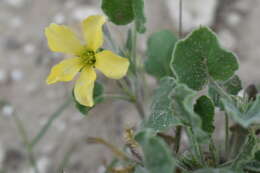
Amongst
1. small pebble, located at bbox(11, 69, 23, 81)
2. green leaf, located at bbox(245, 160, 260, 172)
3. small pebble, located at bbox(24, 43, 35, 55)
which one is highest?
green leaf, located at bbox(245, 160, 260, 172)

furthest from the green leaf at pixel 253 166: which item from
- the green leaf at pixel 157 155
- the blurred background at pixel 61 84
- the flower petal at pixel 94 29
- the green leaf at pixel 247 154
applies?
the blurred background at pixel 61 84

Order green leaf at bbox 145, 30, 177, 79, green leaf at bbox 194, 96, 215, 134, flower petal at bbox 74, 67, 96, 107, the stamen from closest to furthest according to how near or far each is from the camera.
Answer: green leaf at bbox 194, 96, 215, 134
flower petal at bbox 74, 67, 96, 107
the stamen
green leaf at bbox 145, 30, 177, 79

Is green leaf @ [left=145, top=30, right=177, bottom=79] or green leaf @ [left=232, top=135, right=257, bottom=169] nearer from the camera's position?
green leaf @ [left=232, top=135, right=257, bottom=169]

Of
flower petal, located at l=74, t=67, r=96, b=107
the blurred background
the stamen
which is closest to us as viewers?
flower petal, located at l=74, t=67, r=96, b=107

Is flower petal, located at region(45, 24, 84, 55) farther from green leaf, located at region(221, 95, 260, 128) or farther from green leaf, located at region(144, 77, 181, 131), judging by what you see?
green leaf, located at region(221, 95, 260, 128)

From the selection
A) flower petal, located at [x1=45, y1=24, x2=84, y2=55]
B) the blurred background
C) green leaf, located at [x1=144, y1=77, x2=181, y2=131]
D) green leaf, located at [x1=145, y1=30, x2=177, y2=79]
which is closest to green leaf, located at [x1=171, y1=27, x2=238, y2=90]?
green leaf, located at [x1=144, y1=77, x2=181, y2=131]

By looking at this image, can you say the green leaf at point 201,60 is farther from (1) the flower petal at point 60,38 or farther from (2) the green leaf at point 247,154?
(1) the flower petal at point 60,38

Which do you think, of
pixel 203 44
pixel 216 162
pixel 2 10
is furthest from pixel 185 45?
pixel 2 10
